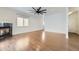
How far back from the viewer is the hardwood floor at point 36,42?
8.59ft

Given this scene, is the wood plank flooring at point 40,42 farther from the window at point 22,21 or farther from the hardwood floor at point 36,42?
the window at point 22,21

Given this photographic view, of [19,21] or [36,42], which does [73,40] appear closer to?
[36,42]

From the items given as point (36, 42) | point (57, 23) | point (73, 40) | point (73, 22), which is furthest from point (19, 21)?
point (73, 40)

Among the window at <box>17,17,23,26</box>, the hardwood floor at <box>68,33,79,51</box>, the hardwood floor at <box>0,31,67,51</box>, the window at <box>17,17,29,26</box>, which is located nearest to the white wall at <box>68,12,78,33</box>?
the hardwood floor at <box>68,33,79,51</box>

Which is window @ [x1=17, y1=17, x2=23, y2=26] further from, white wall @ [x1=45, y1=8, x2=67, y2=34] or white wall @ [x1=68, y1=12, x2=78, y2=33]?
white wall @ [x1=68, y1=12, x2=78, y2=33]

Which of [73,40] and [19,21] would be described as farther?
[73,40]

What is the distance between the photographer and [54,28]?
125 inches

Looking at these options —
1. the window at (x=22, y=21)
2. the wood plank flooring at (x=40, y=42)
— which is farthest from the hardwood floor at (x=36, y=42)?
the window at (x=22, y=21)

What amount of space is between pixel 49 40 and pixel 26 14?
1366 mm

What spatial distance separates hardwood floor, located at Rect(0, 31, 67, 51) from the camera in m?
2.62

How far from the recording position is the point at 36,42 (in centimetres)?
324
